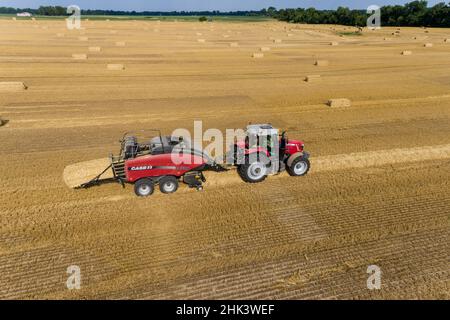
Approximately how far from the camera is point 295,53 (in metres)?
40.9

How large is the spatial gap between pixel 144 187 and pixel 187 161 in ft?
4.57

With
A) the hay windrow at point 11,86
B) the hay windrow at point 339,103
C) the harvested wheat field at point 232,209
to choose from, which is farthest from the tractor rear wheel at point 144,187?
the hay windrow at point 11,86

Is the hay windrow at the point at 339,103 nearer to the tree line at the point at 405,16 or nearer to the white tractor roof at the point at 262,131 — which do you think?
the white tractor roof at the point at 262,131

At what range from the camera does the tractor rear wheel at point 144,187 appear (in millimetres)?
9547

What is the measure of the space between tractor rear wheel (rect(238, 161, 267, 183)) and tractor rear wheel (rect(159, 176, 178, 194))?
2.01 meters

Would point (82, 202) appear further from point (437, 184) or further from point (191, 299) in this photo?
point (437, 184)

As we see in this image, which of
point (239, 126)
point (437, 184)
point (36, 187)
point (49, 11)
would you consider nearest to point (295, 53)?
point (239, 126)

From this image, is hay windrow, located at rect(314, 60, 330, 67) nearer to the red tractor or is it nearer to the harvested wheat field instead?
the harvested wheat field

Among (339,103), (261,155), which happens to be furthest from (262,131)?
(339,103)

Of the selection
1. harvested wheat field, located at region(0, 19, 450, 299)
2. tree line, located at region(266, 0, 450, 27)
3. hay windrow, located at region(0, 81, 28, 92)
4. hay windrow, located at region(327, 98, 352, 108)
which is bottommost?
harvested wheat field, located at region(0, 19, 450, 299)

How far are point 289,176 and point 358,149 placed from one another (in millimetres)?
3819

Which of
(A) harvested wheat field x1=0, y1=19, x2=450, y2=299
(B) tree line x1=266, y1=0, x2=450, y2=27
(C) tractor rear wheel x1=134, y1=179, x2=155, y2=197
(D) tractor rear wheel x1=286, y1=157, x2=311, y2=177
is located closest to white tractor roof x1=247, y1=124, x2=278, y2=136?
(D) tractor rear wheel x1=286, y1=157, x2=311, y2=177

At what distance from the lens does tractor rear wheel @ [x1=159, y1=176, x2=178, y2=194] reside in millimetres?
9680

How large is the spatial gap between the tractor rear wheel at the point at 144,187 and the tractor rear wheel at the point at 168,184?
250 mm
